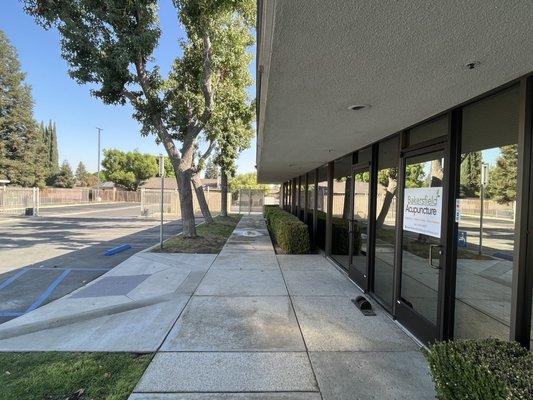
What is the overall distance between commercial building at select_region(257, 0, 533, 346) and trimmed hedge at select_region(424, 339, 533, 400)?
2.03 feet

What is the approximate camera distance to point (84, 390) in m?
2.92

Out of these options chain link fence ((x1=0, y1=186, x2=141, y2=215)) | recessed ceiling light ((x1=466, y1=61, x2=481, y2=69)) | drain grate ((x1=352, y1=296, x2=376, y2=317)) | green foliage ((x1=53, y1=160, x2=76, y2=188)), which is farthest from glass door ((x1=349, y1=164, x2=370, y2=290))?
green foliage ((x1=53, y1=160, x2=76, y2=188))

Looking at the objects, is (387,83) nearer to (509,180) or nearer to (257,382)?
(509,180)

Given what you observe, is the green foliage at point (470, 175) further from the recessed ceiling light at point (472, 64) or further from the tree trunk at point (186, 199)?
the tree trunk at point (186, 199)

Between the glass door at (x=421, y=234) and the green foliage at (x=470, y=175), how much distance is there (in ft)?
0.68

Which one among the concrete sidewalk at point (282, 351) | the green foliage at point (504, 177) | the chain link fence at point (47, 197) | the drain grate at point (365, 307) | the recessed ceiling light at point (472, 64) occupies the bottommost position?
the concrete sidewalk at point (282, 351)

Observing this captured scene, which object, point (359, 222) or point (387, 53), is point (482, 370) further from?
point (359, 222)

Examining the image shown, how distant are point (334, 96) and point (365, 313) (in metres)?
3.08

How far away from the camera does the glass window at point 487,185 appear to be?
3.38 m

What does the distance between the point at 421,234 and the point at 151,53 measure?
8.87m

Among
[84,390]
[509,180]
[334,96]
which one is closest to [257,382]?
[84,390]

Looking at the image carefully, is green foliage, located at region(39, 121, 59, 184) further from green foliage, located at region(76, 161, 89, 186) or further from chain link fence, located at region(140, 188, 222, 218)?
chain link fence, located at region(140, 188, 222, 218)

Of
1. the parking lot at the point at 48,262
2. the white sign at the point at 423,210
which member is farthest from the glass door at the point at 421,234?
the parking lot at the point at 48,262

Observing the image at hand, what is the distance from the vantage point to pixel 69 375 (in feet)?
10.3
